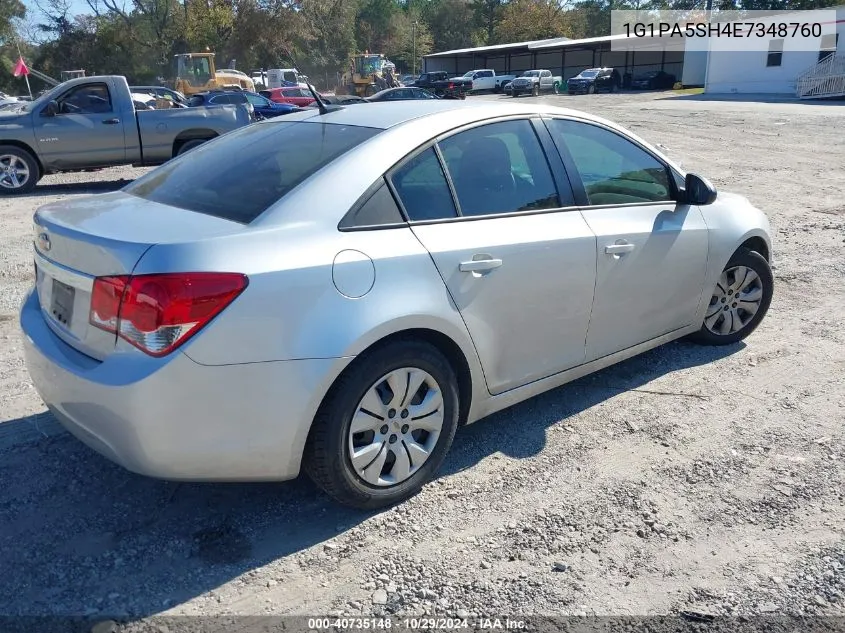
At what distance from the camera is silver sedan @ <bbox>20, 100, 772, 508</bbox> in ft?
8.82

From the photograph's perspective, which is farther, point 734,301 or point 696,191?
point 734,301

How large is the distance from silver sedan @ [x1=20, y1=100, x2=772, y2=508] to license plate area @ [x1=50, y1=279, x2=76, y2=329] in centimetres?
1

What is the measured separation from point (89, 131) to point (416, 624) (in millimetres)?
11592

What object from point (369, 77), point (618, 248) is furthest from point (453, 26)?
point (618, 248)

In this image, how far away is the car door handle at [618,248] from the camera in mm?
3894

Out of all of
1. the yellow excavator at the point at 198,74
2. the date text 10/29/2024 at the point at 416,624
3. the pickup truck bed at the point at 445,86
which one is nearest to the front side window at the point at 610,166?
the date text 10/29/2024 at the point at 416,624

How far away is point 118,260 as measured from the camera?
8.91 feet

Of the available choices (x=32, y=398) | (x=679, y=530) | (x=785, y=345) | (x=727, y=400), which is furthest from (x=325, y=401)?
(x=785, y=345)

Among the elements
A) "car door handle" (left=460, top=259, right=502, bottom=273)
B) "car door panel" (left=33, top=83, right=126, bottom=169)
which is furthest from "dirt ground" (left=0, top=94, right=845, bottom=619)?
"car door panel" (left=33, top=83, right=126, bottom=169)

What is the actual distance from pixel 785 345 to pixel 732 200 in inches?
44.3

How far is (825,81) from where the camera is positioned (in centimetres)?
3603

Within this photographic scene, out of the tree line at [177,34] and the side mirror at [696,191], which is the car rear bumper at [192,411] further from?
the tree line at [177,34]

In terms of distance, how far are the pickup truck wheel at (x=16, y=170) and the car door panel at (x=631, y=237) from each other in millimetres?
10718

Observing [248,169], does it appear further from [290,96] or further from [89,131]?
[290,96]
